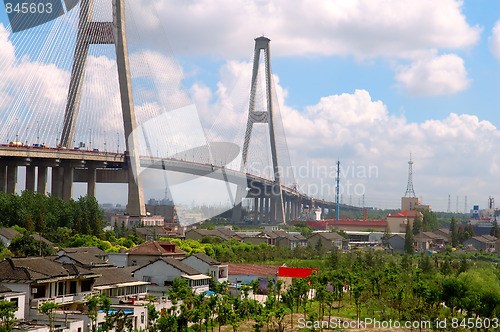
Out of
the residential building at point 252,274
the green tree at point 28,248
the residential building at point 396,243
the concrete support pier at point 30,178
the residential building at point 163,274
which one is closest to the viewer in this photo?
the residential building at point 163,274

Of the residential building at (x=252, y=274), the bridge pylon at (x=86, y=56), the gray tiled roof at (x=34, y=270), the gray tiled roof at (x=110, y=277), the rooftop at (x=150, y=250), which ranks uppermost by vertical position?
the bridge pylon at (x=86, y=56)

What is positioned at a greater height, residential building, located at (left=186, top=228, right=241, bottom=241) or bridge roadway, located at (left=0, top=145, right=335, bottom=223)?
bridge roadway, located at (left=0, top=145, right=335, bottom=223)

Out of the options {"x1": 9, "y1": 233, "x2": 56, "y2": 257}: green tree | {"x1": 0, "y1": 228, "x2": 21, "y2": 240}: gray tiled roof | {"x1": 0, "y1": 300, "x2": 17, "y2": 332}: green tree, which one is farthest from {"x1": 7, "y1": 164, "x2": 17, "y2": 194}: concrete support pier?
{"x1": 0, "y1": 300, "x2": 17, "y2": 332}: green tree

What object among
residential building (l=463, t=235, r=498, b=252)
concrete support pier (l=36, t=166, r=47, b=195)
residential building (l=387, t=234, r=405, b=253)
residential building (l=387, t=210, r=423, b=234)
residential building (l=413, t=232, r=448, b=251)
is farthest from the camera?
residential building (l=387, t=210, r=423, b=234)

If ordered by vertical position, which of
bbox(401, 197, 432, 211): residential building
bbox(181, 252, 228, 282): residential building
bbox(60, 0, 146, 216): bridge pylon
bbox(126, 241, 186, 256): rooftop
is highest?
bbox(60, 0, 146, 216): bridge pylon

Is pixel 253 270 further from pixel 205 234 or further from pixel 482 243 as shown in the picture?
pixel 482 243

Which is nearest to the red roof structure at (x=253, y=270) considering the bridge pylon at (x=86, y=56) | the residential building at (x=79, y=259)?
the residential building at (x=79, y=259)

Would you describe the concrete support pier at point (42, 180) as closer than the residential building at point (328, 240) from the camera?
Yes

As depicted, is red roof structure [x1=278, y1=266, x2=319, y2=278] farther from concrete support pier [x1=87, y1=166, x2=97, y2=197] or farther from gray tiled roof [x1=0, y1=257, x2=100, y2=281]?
concrete support pier [x1=87, y1=166, x2=97, y2=197]

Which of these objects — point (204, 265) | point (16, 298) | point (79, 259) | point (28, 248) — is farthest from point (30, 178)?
point (16, 298)

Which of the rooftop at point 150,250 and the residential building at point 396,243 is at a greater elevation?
the rooftop at point 150,250

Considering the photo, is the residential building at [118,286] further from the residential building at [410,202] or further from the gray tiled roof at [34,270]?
the residential building at [410,202]
